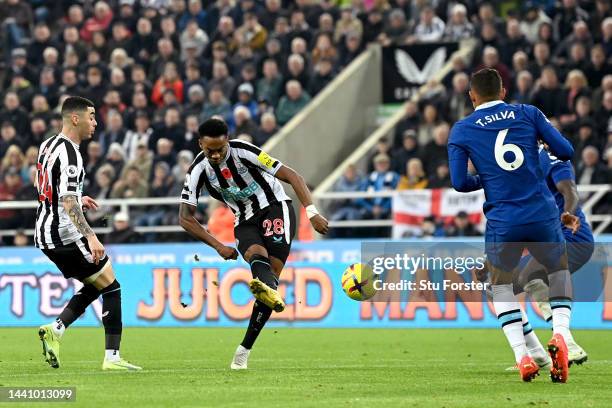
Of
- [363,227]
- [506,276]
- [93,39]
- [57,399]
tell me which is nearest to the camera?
[57,399]

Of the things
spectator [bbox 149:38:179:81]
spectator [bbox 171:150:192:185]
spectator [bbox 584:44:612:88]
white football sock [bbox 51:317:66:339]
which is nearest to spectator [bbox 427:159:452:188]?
spectator [bbox 584:44:612:88]

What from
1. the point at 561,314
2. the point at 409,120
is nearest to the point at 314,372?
the point at 561,314

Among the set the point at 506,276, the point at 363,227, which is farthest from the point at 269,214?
the point at 363,227

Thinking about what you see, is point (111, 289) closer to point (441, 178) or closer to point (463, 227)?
point (463, 227)

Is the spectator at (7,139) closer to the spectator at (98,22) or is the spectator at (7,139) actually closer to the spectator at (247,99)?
the spectator at (98,22)

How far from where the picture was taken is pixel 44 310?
21.0 metres

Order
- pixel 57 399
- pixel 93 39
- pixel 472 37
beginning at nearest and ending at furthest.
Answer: pixel 57 399 → pixel 472 37 → pixel 93 39

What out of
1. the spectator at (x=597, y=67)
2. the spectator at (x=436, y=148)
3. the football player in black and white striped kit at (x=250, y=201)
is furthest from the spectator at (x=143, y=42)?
the football player in black and white striped kit at (x=250, y=201)

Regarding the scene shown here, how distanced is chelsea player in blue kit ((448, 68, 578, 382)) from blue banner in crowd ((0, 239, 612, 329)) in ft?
30.1

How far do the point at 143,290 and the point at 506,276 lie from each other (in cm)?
1153

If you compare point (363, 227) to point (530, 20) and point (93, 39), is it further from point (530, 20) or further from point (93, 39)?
point (93, 39)

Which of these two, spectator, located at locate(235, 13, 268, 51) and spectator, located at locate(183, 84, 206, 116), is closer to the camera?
spectator, located at locate(183, 84, 206, 116)

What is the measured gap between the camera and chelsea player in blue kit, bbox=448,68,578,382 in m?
10.3

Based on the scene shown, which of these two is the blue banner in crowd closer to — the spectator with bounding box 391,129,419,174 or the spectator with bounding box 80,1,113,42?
the spectator with bounding box 391,129,419,174
